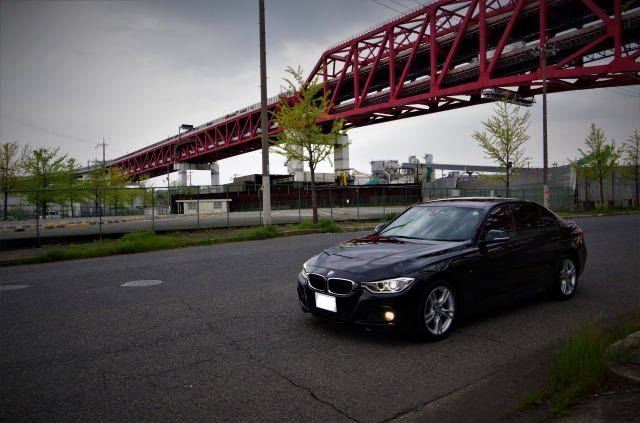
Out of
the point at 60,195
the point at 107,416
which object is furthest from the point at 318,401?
the point at 60,195

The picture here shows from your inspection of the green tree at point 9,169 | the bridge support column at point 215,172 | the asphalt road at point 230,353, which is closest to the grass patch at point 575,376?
the asphalt road at point 230,353

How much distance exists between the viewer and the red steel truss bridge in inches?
1366

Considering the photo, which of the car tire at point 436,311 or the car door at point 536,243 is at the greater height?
the car door at point 536,243

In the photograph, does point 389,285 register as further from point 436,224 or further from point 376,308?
point 436,224

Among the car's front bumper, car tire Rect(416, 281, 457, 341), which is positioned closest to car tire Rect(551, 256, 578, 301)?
car tire Rect(416, 281, 457, 341)

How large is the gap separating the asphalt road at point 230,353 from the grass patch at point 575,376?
1.73 ft

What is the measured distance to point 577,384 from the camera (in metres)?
2.99

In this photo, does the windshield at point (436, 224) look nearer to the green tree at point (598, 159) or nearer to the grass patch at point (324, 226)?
the grass patch at point (324, 226)

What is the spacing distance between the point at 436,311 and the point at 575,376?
4.59ft

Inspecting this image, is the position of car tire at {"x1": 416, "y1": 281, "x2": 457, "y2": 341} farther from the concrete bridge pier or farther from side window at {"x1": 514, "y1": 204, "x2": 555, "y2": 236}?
the concrete bridge pier

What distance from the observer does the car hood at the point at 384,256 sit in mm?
4145

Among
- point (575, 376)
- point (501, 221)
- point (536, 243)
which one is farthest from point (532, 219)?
point (575, 376)

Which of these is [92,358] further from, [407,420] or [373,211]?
[373,211]

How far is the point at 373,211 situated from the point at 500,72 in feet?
104
